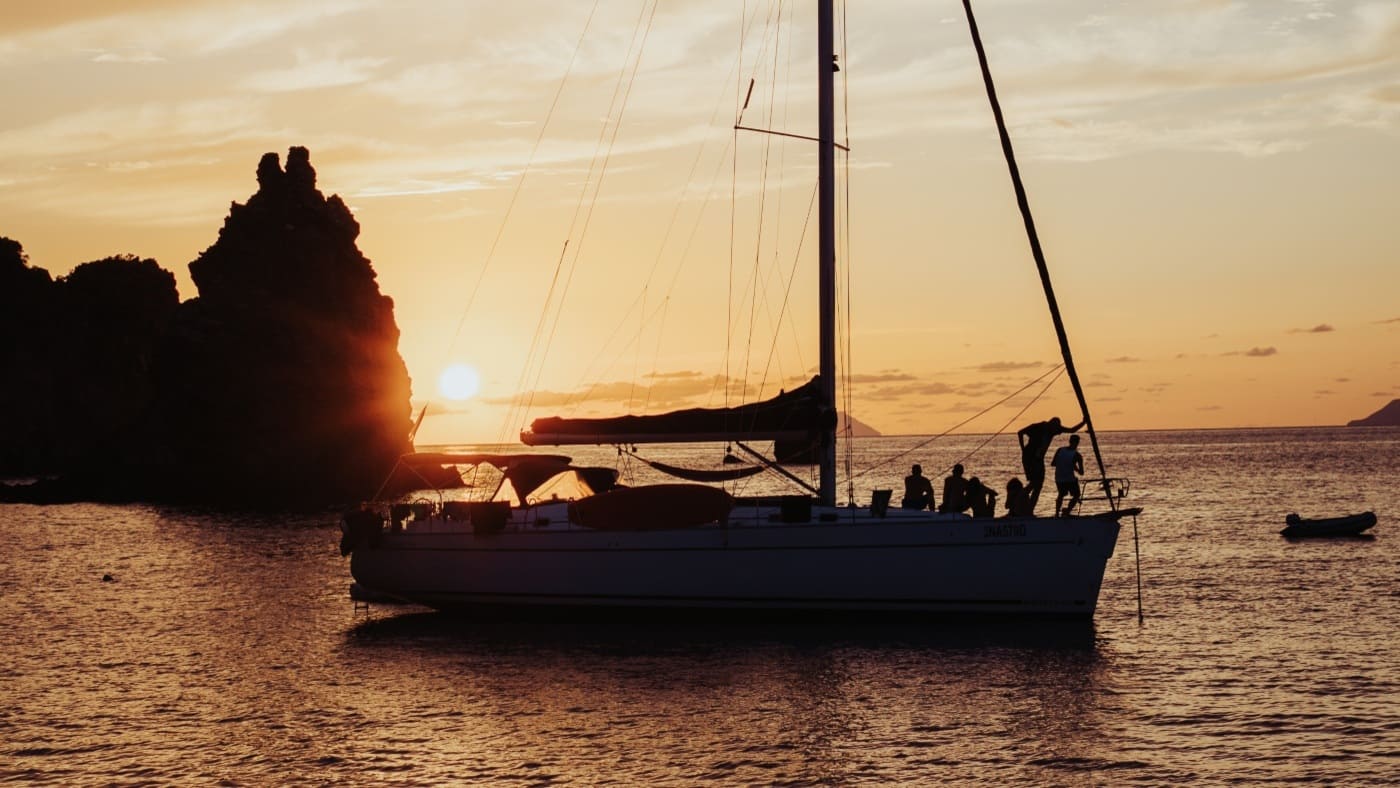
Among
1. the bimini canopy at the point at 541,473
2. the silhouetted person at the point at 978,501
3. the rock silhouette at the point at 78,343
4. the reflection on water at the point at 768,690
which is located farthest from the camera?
the rock silhouette at the point at 78,343

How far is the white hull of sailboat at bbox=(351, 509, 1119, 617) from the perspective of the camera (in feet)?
87.4

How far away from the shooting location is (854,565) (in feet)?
88.2

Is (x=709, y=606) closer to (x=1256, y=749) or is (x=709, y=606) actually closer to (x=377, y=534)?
(x=377, y=534)

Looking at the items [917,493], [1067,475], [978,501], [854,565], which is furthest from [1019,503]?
[854,565]

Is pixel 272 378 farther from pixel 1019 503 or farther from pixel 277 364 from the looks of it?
pixel 1019 503

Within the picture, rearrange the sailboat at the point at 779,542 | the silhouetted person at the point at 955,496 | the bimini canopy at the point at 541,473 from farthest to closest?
the bimini canopy at the point at 541,473 → the silhouetted person at the point at 955,496 → the sailboat at the point at 779,542

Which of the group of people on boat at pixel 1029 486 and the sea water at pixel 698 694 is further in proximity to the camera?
the group of people on boat at pixel 1029 486

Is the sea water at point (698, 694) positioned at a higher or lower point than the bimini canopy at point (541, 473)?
lower

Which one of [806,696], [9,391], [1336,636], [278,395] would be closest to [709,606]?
[806,696]

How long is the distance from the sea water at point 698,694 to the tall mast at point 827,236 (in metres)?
3.92

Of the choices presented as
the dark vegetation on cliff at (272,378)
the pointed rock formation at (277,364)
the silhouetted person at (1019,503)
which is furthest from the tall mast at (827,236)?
the pointed rock formation at (277,364)

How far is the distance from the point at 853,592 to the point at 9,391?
160307 millimetres

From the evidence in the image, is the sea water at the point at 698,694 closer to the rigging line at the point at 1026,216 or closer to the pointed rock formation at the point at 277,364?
the rigging line at the point at 1026,216

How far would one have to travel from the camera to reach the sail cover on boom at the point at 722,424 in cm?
2786
